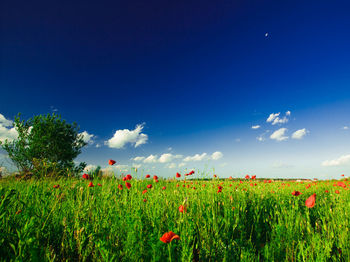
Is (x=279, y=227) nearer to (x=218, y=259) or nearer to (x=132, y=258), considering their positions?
(x=218, y=259)

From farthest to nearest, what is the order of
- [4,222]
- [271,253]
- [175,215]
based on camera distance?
[175,215]
[271,253]
[4,222]

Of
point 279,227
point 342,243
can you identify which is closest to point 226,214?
point 279,227

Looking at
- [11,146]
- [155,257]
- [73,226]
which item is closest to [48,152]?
[11,146]

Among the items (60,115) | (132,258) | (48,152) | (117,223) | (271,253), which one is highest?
(60,115)

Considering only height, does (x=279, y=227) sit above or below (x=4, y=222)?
below

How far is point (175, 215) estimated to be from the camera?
288 centimetres

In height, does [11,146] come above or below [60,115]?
below

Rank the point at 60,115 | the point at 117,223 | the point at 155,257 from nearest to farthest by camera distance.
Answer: the point at 155,257, the point at 117,223, the point at 60,115

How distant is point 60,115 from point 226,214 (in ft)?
94.0

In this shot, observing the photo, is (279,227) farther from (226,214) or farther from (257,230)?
(226,214)

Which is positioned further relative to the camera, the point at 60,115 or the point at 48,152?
the point at 60,115

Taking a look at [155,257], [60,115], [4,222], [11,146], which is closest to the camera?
[155,257]

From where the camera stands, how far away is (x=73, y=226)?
2.54 m

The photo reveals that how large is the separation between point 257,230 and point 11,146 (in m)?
29.5
